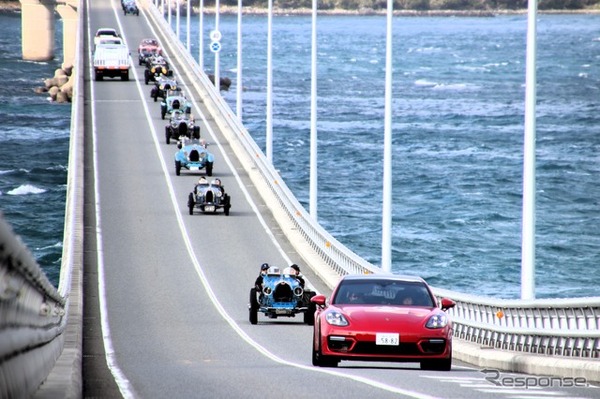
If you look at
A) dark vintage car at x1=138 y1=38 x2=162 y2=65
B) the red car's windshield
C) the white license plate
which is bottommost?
dark vintage car at x1=138 y1=38 x2=162 y2=65

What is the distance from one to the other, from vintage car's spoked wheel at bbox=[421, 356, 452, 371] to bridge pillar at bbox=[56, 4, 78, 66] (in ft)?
459

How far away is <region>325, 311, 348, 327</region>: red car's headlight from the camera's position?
20.4m

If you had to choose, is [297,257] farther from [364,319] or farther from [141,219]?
[364,319]

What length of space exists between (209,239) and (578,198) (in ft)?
176

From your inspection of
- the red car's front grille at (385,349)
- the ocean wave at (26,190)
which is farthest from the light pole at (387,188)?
the ocean wave at (26,190)

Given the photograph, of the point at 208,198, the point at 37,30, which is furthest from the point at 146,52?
the point at 37,30

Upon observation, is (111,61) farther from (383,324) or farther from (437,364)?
(383,324)

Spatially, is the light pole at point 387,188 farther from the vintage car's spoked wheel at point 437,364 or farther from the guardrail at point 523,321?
the vintage car's spoked wheel at point 437,364

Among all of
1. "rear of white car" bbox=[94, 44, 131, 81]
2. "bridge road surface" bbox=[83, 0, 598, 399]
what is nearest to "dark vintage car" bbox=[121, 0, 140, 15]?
"rear of white car" bbox=[94, 44, 131, 81]

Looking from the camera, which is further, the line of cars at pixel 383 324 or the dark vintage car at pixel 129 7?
the dark vintage car at pixel 129 7

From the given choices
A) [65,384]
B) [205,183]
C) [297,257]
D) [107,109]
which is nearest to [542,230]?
[107,109]

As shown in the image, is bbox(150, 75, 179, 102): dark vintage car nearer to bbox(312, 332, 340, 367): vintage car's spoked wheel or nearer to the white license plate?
bbox(312, 332, 340, 367): vintage car's spoked wheel

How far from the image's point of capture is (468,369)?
73.8ft

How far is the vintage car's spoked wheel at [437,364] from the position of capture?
20719 millimetres
